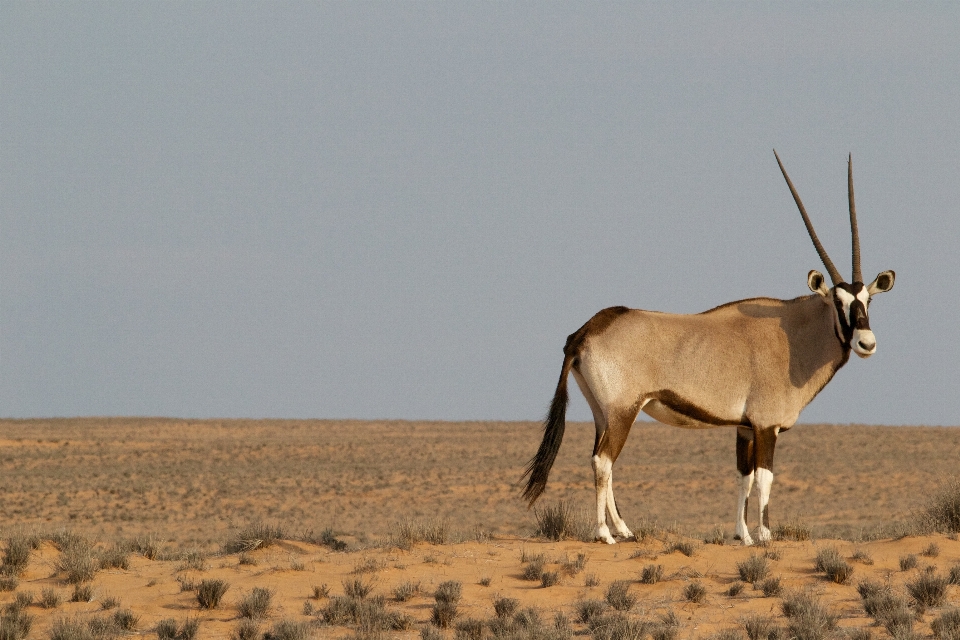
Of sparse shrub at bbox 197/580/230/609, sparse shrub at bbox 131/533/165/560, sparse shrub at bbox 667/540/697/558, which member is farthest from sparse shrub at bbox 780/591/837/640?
sparse shrub at bbox 131/533/165/560

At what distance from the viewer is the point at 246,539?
12125mm

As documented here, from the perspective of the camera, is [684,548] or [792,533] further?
[792,533]

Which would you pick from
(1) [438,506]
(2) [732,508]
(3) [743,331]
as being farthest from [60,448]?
(3) [743,331]

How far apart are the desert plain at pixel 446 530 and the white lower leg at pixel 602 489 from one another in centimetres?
18

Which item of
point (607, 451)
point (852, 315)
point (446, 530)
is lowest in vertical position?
point (446, 530)

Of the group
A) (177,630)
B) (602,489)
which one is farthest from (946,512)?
(177,630)

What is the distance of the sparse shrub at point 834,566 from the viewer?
32.0 feet

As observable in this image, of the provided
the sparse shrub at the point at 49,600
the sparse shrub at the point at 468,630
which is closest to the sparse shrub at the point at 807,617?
the sparse shrub at the point at 468,630

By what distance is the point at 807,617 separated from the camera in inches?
324

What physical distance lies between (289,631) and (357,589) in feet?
4.37

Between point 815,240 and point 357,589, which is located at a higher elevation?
point 815,240

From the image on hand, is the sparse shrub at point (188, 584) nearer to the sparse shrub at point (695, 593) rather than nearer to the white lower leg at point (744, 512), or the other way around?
the sparse shrub at point (695, 593)

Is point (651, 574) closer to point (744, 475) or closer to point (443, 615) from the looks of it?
point (443, 615)

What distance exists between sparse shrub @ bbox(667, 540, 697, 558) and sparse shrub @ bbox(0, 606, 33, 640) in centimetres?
585
